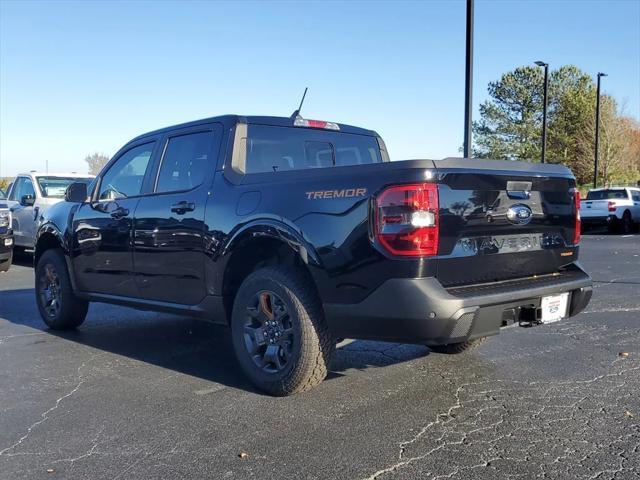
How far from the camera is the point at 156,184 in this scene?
5.53m

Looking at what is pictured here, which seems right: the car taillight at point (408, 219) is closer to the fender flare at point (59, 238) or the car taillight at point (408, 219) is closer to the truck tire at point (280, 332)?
the truck tire at point (280, 332)

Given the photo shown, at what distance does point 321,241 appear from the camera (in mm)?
4023

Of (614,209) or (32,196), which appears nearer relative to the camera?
(32,196)

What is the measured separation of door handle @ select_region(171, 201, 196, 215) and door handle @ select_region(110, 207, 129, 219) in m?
0.77

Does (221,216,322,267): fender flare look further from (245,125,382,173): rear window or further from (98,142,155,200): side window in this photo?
(98,142,155,200): side window

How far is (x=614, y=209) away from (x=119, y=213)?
2075 cm

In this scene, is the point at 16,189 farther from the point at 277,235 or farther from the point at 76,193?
the point at 277,235

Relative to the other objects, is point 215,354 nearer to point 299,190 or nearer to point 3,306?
point 299,190

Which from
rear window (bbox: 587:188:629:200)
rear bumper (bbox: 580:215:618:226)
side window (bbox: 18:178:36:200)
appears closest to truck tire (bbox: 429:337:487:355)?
side window (bbox: 18:178:36:200)

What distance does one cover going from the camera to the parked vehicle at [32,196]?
1248 cm

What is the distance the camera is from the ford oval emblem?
4.19 meters

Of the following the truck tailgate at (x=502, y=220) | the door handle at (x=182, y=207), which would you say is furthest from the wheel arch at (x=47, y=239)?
the truck tailgate at (x=502, y=220)

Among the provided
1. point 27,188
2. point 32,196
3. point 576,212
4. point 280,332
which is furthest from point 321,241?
point 27,188

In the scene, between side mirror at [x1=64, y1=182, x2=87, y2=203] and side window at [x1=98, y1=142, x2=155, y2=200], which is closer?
side window at [x1=98, y1=142, x2=155, y2=200]
